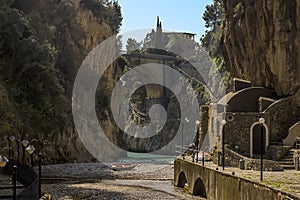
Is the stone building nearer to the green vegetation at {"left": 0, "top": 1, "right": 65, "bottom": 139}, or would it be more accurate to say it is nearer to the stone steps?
the stone steps

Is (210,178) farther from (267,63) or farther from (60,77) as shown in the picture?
(60,77)

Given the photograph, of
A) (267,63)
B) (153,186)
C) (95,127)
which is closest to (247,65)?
(267,63)

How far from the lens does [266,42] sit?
33.9 m

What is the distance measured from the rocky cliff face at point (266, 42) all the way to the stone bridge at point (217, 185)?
8.88 m

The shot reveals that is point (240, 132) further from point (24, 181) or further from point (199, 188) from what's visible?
point (24, 181)

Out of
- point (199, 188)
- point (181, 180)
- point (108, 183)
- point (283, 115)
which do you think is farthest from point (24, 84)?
point (283, 115)

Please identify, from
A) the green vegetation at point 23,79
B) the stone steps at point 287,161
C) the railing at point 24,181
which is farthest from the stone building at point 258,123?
the green vegetation at point 23,79

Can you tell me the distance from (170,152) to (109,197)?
6314 centimetres

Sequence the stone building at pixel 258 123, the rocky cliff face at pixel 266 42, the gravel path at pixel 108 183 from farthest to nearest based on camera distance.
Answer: the rocky cliff face at pixel 266 42 < the stone building at pixel 258 123 < the gravel path at pixel 108 183

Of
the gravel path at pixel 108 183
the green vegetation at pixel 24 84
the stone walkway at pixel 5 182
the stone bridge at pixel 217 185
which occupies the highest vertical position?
the green vegetation at pixel 24 84

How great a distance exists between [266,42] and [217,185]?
1557 cm

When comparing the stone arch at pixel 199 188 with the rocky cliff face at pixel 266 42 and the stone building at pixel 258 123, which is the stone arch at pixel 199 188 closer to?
the stone building at pixel 258 123

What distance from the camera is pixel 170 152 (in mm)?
88875

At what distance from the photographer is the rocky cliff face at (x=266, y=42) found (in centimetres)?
3119
